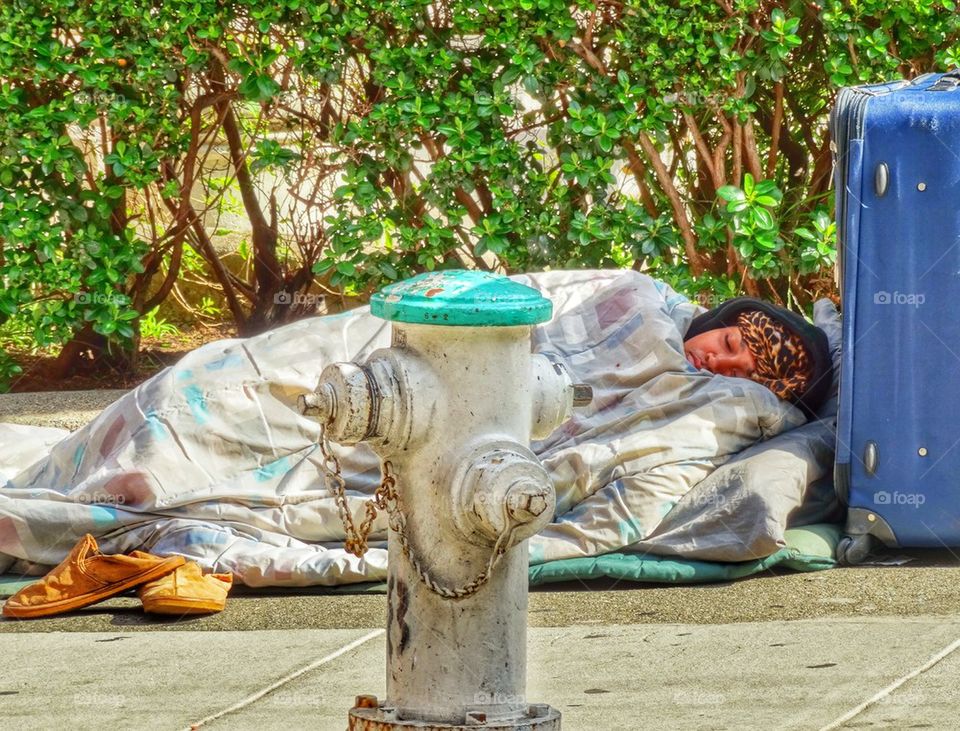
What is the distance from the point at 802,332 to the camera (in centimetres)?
496

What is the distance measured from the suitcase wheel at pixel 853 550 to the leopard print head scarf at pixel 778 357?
28.1 inches

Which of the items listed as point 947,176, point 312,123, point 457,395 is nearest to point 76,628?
point 457,395

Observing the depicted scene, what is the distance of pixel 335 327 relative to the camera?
508cm

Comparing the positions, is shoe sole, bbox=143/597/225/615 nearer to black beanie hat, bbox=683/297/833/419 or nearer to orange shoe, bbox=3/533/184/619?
orange shoe, bbox=3/533/184/619

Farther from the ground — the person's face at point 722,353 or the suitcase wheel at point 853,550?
the person's face at point 722,353

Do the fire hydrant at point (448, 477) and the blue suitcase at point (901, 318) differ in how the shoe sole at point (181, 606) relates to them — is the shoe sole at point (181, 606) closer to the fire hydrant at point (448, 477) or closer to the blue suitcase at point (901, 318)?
the fire hydrant at point (448, 477)

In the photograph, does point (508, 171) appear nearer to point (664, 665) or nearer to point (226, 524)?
point (226, 524)

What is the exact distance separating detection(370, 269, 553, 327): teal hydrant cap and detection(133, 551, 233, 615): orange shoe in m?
1.57

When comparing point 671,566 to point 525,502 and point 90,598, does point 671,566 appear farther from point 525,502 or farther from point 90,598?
point 525,502

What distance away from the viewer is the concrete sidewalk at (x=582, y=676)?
3.06 meters

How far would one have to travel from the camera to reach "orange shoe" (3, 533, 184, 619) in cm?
396

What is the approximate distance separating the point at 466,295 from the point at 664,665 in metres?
1.23

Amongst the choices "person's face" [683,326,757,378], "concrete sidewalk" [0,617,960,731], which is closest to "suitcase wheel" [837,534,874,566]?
"concrete sidewalk" [0,617,960,731]

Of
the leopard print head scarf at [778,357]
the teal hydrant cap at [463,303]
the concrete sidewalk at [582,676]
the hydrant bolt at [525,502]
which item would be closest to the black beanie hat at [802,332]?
the leopard print head scarf at [778,357]
